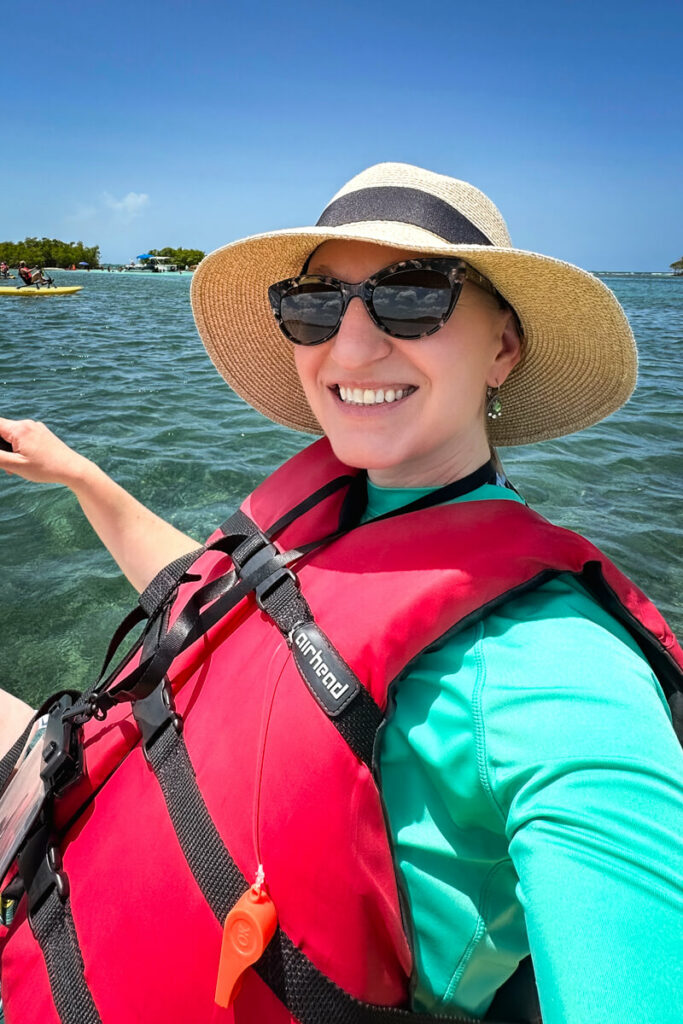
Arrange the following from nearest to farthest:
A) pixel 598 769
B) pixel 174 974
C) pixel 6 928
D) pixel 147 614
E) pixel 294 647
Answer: pixel 598 769, pixel 174 974, pixel 294 647, pixel 6 928, pixel 147 614

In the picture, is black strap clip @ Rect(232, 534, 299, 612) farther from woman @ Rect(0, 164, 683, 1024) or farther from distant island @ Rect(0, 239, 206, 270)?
distant island @ Rect(0, 239, 206, 270)

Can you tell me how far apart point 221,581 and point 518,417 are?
102cm

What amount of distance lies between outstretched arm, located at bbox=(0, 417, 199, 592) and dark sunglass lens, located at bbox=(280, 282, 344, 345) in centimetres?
93

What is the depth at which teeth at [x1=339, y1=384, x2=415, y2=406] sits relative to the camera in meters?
1.45

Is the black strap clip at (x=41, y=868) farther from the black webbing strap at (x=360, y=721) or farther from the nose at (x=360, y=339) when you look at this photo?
the nose at (x=360, y=339)

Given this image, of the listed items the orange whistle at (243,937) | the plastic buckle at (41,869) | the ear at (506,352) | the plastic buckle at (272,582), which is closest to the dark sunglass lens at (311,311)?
the ear at (506,352)

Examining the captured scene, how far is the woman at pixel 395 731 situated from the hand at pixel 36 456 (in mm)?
705

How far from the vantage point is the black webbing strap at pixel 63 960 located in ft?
3.77

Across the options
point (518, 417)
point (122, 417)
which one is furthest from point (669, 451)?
point (122, 417)

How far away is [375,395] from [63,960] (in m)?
1.25

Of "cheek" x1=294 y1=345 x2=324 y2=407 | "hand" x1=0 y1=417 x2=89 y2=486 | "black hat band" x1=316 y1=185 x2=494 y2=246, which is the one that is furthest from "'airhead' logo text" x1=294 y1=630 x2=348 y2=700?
"hand" x1=0 y1=417 x2=89 y2=486

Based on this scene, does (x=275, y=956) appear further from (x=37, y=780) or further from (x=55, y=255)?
(x=55, y=255)

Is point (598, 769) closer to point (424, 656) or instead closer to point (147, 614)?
point (424, 656)

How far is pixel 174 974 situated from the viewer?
3.59 feet
